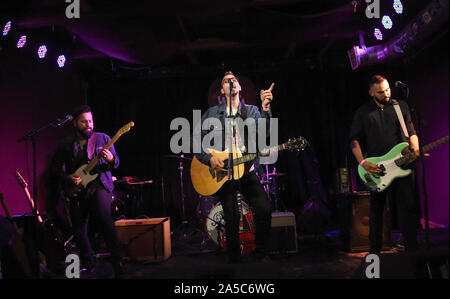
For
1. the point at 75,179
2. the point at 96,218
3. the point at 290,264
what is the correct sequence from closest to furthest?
the point at 96,218, the point at 75,179, the point at 290,264

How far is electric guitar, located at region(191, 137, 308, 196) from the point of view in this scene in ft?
12.8

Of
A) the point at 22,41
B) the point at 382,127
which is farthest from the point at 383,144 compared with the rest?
the point at 22,41

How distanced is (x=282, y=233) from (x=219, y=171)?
1419 mm

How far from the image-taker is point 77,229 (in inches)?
162

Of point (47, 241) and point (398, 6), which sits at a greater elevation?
point (398, 6)

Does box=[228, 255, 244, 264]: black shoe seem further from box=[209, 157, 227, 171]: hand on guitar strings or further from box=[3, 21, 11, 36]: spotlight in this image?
box=[3, 21, 11, 36]: spotlight

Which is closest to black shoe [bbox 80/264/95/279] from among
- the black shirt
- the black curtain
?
the black curtain

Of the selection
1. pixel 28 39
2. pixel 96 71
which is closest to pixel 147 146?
pixel 96 71

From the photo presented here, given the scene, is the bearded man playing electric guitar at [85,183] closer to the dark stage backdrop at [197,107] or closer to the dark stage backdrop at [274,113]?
the dark stage backdrop at [197,107]

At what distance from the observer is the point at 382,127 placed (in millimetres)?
3857

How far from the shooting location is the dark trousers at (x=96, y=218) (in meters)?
3.86

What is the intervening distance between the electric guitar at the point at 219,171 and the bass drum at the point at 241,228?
101cm

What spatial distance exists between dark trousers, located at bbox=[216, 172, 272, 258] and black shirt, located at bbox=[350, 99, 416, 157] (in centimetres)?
135

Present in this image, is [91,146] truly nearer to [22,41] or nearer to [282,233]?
[22,41]
